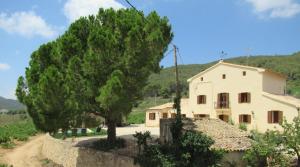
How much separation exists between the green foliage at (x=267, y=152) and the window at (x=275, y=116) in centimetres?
1336

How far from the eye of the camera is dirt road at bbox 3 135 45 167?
3669cm

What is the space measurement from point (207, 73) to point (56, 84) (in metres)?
21.7

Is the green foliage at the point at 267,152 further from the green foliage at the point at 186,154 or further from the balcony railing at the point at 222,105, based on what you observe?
the balcony railing at the point at 222,105

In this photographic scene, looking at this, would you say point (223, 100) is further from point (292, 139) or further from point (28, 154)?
point (28, 154)

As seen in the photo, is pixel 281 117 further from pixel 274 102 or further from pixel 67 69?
pixel 67 69

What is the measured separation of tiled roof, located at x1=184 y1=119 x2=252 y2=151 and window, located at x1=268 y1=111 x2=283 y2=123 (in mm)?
7652

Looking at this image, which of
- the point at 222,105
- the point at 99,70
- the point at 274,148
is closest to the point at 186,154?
the point at 274,148

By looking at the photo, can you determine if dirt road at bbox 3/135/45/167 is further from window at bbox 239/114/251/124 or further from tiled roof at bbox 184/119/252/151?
window at bbox 239/114/251/124

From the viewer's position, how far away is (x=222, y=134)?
29.1 meters

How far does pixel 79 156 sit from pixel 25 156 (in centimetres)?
1171

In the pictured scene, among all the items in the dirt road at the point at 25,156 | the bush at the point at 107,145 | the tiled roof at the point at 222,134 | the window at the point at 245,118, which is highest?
the window at the point at 245,118

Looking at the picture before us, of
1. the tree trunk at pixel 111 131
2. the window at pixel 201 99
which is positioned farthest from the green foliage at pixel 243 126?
the tree trunk at pixel 111 131

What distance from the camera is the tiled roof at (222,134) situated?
86.2ft

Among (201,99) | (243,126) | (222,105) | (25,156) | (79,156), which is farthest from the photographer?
(201,99)
